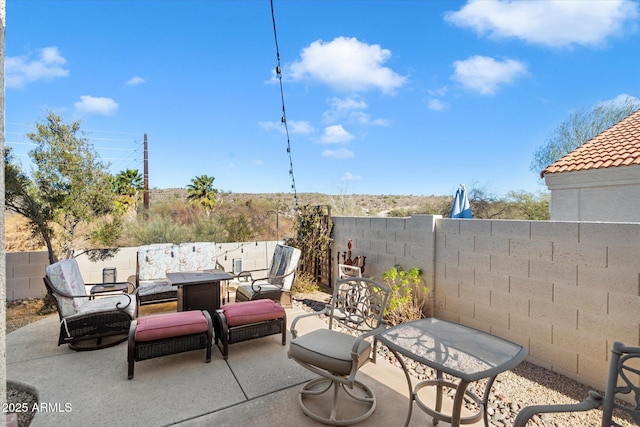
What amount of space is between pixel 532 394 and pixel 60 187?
775 cm

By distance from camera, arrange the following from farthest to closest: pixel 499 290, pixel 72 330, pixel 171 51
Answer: pixel 171 51 → pixel 499 290 → pixel 72 330

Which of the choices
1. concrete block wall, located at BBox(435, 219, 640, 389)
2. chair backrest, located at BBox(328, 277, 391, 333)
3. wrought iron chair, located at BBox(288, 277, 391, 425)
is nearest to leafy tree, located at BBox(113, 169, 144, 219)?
chair backrest, located at BBox(328, 277, 391, 333)

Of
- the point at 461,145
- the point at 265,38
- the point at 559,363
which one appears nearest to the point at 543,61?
the point at 461,145

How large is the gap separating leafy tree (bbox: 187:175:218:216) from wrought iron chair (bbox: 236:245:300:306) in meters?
12.1

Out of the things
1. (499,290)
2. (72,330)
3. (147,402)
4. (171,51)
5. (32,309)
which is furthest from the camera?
(171,51)

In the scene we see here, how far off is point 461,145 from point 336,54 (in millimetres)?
9103

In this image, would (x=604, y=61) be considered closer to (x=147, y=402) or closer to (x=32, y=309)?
(x=147, y=402)

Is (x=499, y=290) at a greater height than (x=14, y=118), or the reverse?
(x=14, y=118)

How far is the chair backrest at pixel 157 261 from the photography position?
534 centimetres

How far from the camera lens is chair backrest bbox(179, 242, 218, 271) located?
224 inches

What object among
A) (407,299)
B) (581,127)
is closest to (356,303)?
(407,299)

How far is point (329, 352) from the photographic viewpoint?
2318 millimetres

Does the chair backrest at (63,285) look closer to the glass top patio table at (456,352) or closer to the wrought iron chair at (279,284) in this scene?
the wrought iron chair at (279,284)

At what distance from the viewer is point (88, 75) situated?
24.6ft
